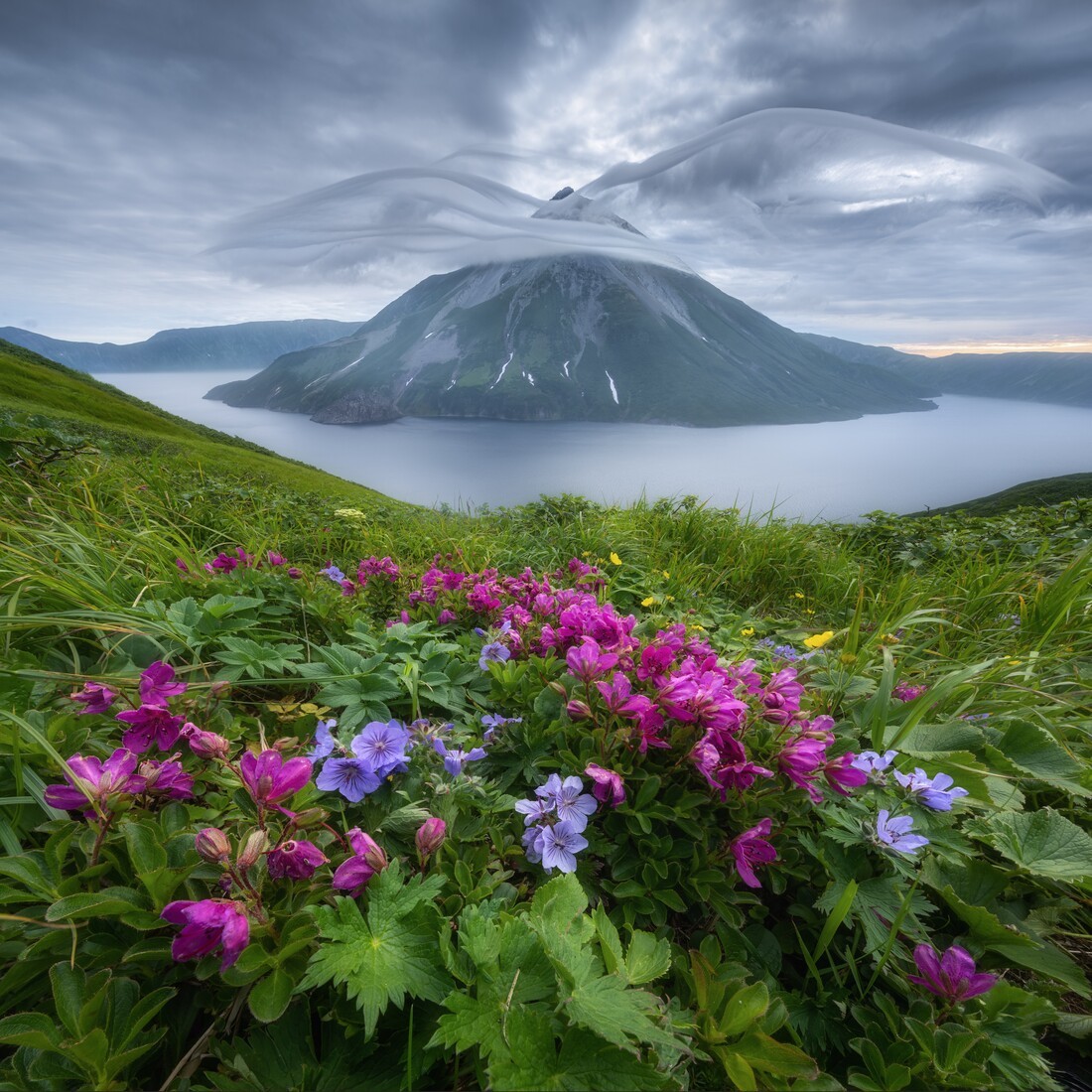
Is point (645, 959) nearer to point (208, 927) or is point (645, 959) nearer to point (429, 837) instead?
point (429, 837)

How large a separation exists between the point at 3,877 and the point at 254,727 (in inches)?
29.5

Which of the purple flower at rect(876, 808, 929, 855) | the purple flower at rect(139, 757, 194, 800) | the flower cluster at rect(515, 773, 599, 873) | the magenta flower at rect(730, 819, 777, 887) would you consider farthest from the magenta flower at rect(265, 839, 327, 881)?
the purple flower at rect(876, 808, 929, 855)

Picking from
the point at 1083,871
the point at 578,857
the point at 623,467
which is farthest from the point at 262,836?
the point at 623,467

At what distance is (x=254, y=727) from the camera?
6.77 ft

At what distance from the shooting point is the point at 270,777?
1.19 metres

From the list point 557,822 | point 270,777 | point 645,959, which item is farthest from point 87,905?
point 645,959

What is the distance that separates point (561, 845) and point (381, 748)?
53 centimetres

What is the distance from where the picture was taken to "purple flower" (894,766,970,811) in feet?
4.92

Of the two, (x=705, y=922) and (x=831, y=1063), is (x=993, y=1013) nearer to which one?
(x=831, y=1063)

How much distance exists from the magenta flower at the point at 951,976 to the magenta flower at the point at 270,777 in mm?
1498

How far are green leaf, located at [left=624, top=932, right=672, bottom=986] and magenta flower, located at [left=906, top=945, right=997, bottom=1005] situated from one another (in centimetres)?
65

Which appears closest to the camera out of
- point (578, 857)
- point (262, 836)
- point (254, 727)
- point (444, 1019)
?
point (444, 1019)

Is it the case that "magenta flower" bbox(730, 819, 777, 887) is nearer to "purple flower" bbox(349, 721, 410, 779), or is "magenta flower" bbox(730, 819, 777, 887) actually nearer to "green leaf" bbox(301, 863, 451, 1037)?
"green leaf" bbox(301, 863, 451, 1037)

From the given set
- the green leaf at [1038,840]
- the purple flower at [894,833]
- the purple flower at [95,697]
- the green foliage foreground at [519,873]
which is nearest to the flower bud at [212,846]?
the green foliage foreground at [519,873]
